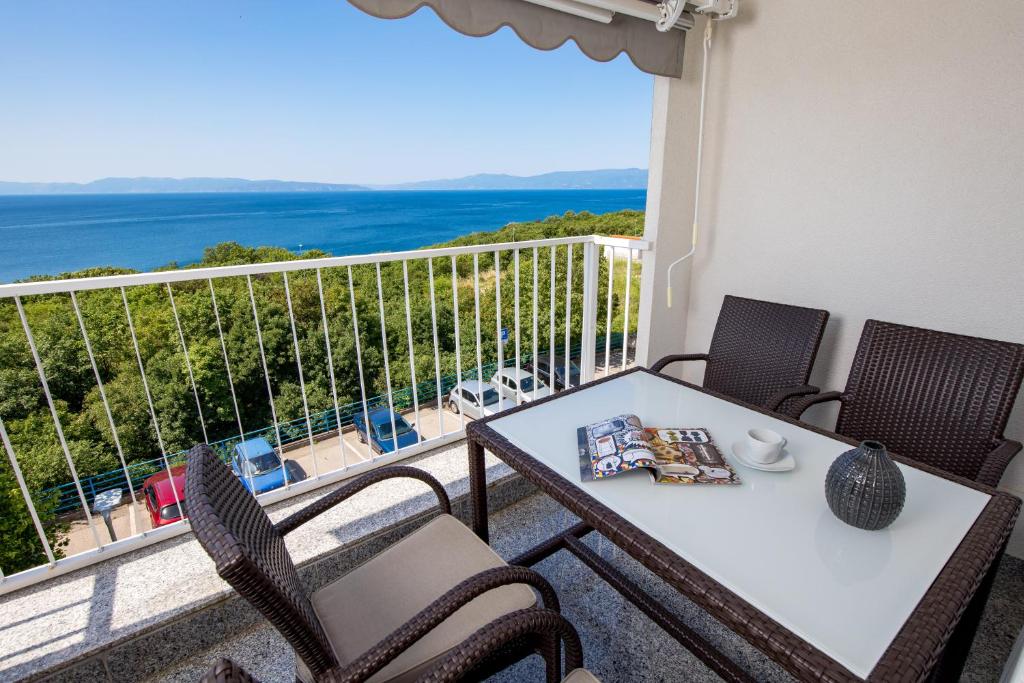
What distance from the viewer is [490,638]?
0.99 metres

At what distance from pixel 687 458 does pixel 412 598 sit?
2.87 feet

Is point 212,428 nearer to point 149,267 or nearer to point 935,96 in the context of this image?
point 149,267

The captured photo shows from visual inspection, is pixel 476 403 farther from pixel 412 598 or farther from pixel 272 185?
pixel 272 185

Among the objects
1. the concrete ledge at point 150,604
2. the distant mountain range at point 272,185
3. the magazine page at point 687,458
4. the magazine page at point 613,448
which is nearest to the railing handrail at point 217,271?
the concrete ledge at point 150,604

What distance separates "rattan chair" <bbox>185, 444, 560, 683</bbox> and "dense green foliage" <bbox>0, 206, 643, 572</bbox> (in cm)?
926

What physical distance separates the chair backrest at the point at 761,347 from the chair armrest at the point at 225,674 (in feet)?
8.28

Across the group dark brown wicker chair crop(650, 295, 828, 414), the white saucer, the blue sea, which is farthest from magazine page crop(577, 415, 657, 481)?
the blue sea

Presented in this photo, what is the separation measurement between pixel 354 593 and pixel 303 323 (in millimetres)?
19165

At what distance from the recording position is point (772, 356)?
8.40 feet

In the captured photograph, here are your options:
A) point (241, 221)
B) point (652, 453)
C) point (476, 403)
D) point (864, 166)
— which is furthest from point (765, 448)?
point (241, 221)

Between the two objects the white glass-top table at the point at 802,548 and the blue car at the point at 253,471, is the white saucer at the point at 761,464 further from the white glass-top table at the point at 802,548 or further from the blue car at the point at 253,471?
the blue car at the point at 253,471

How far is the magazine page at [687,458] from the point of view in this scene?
1.33 metres

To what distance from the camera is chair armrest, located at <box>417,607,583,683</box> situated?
955mm

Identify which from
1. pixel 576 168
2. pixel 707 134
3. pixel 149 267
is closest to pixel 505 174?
pixel 576 168
